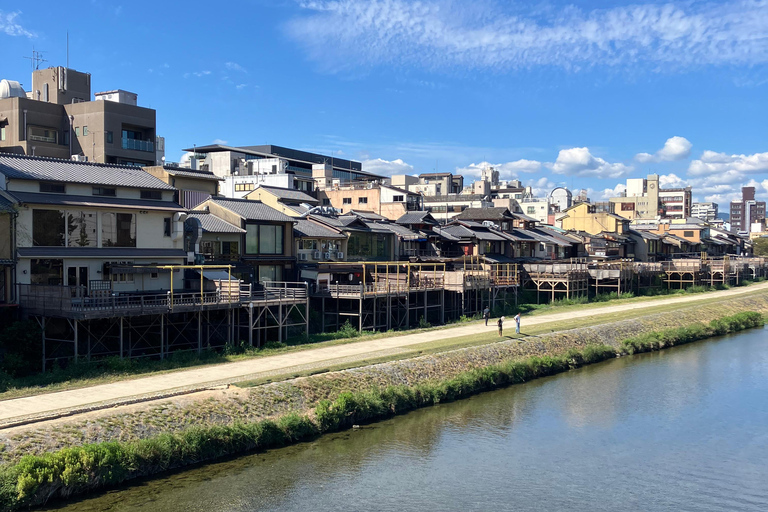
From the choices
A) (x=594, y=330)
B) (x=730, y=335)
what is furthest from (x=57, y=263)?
(x=730, y=335)

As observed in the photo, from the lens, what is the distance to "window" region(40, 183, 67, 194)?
3566 centimetres

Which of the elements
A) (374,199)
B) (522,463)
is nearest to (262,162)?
(374,199)

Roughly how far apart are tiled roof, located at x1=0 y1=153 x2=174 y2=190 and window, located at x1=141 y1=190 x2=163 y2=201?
1.30 feet

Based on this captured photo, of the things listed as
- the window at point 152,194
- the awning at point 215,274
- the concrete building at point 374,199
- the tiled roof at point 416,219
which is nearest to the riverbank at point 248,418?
the awning at point 215,274

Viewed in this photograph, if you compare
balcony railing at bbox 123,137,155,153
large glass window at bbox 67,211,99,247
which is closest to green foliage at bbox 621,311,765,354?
large glass window at bbox 67,211,99,247

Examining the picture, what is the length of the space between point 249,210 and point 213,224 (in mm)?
3677

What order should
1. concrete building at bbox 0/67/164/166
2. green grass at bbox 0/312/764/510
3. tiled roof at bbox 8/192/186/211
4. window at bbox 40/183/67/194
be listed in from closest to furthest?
green grass at bbox 0/312/764/510, tiled roof at bbox 8/192/186/211, window at bbox 40/183/67/194, concrete building at bbox 0/67/164/166

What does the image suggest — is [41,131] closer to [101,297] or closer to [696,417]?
[101,297]

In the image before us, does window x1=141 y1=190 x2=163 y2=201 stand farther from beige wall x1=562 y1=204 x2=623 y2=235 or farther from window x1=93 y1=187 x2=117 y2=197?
beige wall x1=562 y1=204 x2=623 y2=235

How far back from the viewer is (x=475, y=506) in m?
22.5

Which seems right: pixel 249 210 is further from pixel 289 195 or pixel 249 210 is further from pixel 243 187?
pixel 243 187

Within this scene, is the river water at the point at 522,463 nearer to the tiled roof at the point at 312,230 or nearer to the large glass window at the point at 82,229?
the large glass window at the point at 82,229

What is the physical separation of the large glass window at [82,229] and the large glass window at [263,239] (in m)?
12.3

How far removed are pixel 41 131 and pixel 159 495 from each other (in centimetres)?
4693
